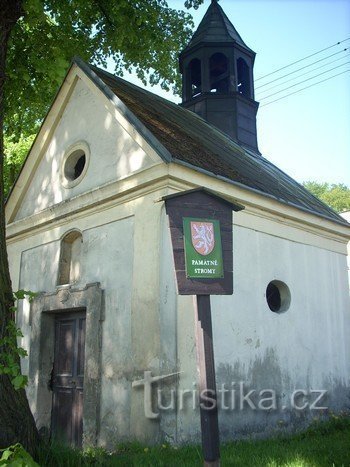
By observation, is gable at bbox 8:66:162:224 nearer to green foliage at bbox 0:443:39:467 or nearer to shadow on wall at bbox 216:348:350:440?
shadow on wall at bbox 216:348:350:440

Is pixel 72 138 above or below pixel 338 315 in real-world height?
above

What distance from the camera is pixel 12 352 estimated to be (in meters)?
4.62

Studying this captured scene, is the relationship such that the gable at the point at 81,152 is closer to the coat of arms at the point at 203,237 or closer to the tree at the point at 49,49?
the tree at the point at 49,49

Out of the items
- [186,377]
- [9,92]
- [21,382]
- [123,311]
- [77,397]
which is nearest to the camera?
[21,382]

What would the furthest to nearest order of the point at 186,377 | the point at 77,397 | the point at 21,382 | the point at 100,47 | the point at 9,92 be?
the point at 100,47
the point at 9,92
the point at 77,397
the point at 186,377
the point at 21,382

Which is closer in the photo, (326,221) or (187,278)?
(187,278)

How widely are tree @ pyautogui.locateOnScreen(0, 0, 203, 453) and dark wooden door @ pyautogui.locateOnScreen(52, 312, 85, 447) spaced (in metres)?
3.00

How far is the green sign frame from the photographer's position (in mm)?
4039

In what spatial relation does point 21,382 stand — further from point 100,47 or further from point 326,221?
point 100,47

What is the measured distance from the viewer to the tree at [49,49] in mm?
4734

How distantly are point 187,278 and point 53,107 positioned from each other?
674 cm

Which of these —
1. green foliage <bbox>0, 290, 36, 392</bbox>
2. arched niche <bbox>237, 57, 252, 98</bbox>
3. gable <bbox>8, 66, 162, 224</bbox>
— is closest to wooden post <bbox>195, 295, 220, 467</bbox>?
green foliage <bbox>0, 290, 36, 392</bbox>

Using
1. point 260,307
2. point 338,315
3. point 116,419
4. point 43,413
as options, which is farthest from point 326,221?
point 43,413

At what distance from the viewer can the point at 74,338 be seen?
26.4ft
